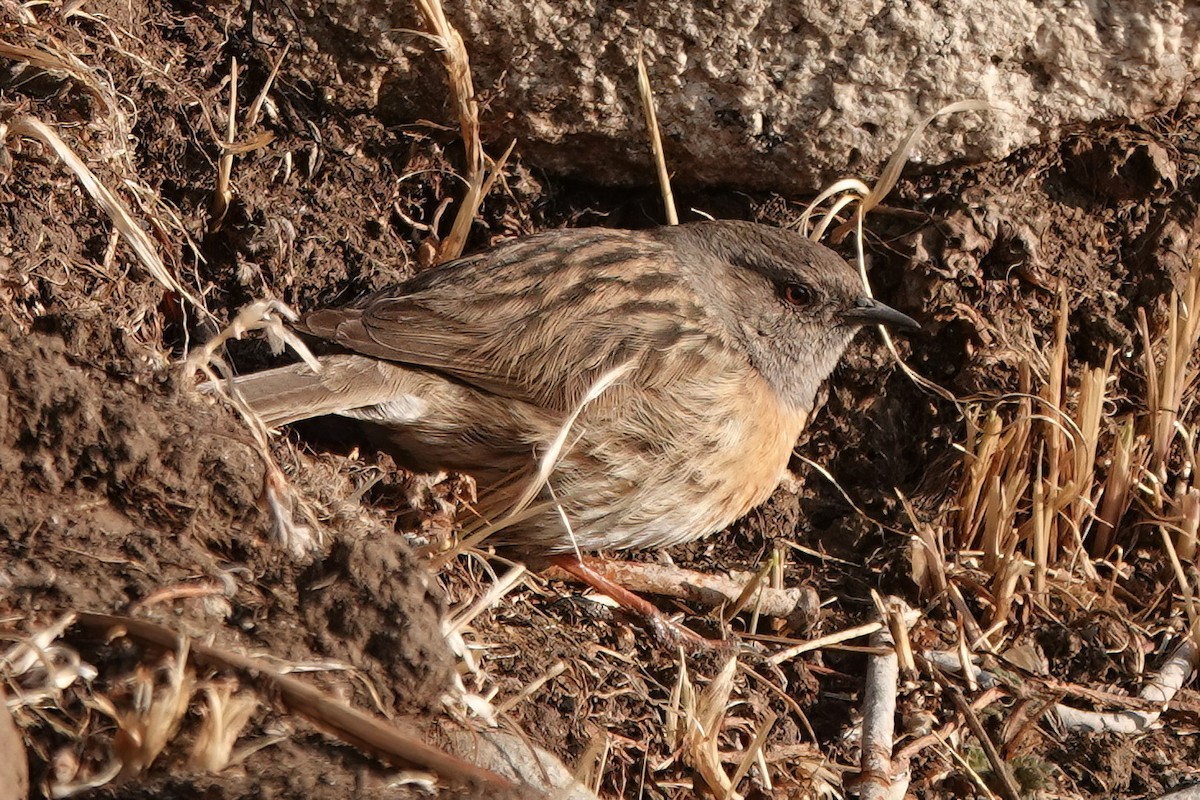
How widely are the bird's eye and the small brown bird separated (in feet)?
1.40

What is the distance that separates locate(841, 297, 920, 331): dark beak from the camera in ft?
17.4

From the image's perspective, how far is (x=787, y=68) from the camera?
5.46 meters

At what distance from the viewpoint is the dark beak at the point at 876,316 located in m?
5.30

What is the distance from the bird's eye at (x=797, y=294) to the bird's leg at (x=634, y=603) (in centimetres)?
139

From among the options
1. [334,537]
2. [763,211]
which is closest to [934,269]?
[763,211]

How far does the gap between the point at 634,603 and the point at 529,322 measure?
1.10 m

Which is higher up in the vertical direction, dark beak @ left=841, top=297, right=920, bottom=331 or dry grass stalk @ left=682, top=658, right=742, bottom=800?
dark beak @ left=841, top=297, right=920, bottom=331

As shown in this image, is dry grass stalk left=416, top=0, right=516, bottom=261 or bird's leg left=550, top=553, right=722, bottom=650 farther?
dry grass stalk left=416, top=0, right=516, bottom=261

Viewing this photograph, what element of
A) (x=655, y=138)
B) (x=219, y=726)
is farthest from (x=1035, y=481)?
(x=219, y=726)

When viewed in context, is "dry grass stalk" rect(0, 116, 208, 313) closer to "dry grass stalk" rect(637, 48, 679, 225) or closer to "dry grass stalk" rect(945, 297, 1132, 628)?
"dry grass stalk" rect(637, 48, 679, 225)

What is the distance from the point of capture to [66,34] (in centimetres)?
470

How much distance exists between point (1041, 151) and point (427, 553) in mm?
3173

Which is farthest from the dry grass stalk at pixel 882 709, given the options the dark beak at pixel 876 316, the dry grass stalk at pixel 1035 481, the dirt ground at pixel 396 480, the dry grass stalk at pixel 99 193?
the dry grass stalk at pixel 99 193

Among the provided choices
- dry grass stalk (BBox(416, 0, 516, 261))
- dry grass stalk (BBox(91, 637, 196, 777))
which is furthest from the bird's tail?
dry grass stalk (BBox(91, 637, 196, 777))
